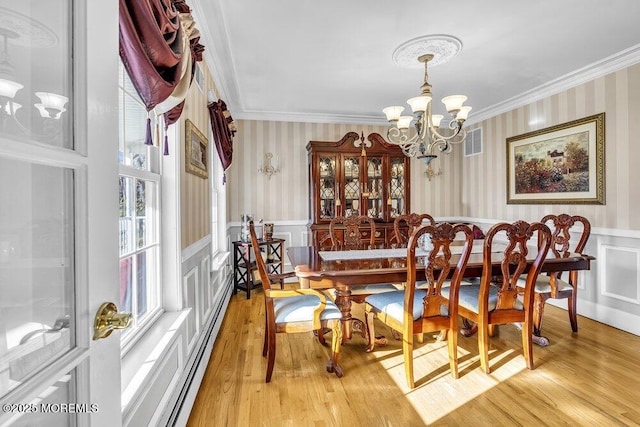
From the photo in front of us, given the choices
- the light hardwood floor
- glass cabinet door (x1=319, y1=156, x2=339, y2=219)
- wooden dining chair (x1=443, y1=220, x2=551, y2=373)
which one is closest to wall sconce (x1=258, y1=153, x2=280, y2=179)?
glass cabinet door (x1=319, y1=156, x2=339, y2=219)

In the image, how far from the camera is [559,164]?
3.56 meters

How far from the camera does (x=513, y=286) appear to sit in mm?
2170

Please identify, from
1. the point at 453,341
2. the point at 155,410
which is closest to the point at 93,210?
the point at 155,410

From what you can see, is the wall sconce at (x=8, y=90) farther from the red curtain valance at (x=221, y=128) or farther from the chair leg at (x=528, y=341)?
the chair leg at (x=528, y=341)

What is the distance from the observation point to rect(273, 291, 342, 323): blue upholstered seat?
2094 millimetres

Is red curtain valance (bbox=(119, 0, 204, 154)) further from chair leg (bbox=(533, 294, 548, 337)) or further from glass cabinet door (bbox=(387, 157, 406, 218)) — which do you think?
glass cabinet door (bbox=(387, 157, 406, 218))

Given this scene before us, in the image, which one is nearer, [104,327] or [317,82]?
[104,327]

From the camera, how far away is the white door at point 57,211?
49cm

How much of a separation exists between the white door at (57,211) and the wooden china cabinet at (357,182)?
12.1 ft

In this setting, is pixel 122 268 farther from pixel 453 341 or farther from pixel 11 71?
pixel 453 341

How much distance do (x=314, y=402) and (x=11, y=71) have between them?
1979 mm

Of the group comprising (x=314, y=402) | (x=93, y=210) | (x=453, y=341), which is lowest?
(x=314, y=402)

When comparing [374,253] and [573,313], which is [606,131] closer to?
[573,313]

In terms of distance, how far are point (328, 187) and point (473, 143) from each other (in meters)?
2.40
